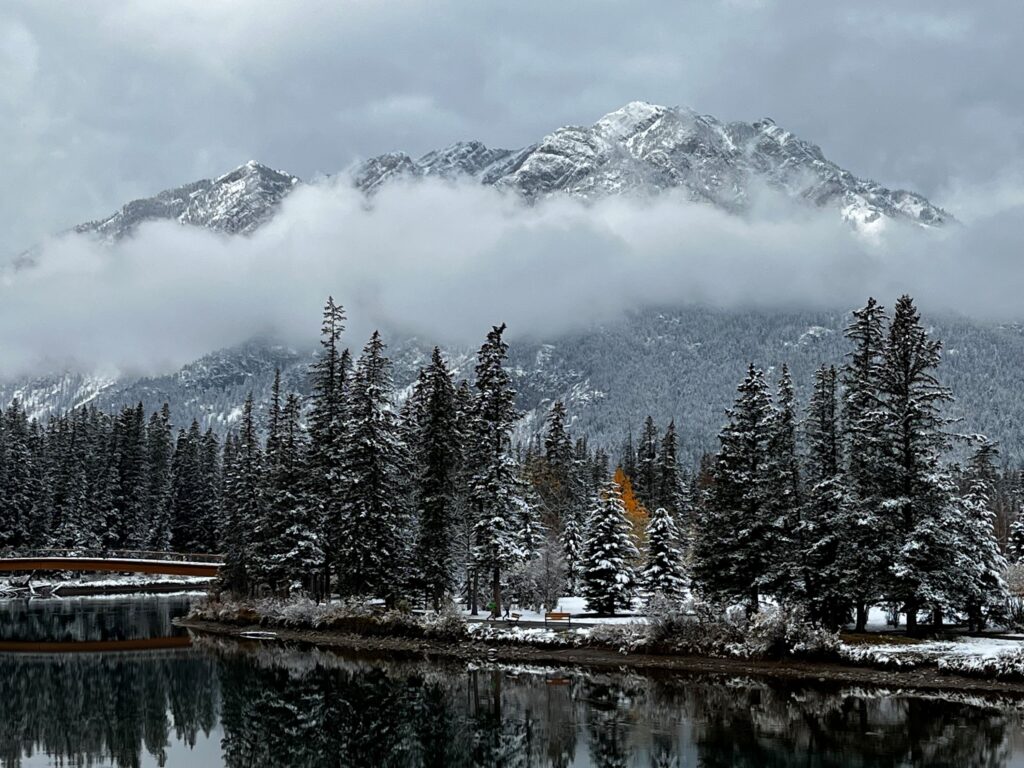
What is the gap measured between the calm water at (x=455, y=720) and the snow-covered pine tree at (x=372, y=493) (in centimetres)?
1001

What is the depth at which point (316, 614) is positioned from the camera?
56.3 metres

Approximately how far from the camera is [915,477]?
41.5 metres

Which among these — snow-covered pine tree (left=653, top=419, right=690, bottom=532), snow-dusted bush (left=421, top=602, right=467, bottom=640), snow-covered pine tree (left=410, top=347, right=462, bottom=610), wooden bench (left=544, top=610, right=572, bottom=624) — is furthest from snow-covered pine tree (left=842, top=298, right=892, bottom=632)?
snow-covered pine tree (left=653, top=419, right=690, bottom=532)

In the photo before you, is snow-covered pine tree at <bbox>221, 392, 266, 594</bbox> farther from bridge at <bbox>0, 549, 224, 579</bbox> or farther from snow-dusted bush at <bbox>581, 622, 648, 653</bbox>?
snow-dusted bush at <bbox>581, 622, 648, 653</bbox>

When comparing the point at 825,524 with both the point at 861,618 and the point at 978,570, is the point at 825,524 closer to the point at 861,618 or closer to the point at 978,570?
the point at 861,618

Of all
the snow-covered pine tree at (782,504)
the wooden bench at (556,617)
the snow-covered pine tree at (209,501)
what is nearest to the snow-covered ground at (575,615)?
the wooden bench at (556,617)

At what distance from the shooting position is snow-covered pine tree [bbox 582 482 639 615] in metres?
57.0

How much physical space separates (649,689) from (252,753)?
52.1ft

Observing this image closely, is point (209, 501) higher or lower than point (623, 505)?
higher

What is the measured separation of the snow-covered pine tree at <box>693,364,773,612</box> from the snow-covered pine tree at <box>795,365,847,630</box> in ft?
6.45

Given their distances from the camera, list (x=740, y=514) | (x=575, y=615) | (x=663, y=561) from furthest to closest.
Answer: (x=663, y=561) < (x=575, y=615) < (x=740, y=514)

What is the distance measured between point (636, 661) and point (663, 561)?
59.2ft

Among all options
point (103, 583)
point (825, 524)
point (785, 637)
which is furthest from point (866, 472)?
point (103, 583)

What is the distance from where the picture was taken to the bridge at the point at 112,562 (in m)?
89.6
